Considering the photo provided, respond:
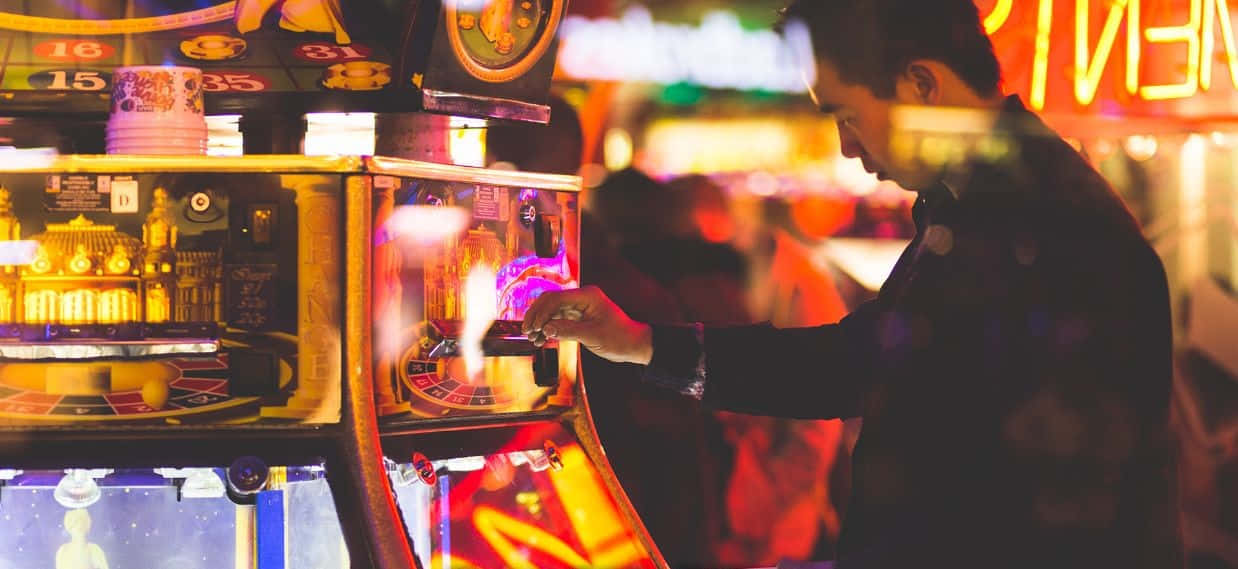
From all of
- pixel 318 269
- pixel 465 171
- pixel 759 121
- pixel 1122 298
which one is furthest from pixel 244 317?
pixel 759 121

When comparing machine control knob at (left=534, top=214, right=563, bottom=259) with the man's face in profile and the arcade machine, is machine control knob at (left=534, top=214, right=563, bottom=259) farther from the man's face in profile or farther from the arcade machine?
the man's face in profile

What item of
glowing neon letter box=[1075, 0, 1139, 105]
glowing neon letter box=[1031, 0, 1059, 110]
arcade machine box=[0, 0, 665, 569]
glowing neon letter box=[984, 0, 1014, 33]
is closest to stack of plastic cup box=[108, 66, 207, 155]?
arcade machine box=[0, 0, 665, 569]

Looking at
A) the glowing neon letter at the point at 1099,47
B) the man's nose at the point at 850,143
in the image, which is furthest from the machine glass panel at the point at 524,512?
the glowing neon letter at the point at 1099,47

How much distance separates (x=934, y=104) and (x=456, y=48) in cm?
107

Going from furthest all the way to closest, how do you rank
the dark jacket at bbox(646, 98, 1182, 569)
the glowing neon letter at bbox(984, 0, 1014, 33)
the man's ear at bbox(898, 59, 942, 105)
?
the glowing neon letter at bbox(984, 0, 1014, 33), the man's ear at bbox(898, 59, 942, 105), the dark jacket at bbox(646, 98, 1182, 569)

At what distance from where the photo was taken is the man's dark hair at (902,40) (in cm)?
126

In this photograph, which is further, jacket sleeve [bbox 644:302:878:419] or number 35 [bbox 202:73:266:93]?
number 35 [bbox 202:73:266:93]

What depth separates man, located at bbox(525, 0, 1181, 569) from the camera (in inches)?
45.8

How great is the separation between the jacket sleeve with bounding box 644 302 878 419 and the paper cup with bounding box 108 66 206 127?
0.91 meters

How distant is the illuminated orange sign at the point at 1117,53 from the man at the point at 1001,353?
281cm

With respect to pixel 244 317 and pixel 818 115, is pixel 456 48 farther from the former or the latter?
pixel 818 115

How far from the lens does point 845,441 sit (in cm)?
370

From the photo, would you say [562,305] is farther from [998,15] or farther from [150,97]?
[998,15]

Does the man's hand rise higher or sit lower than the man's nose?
lower
